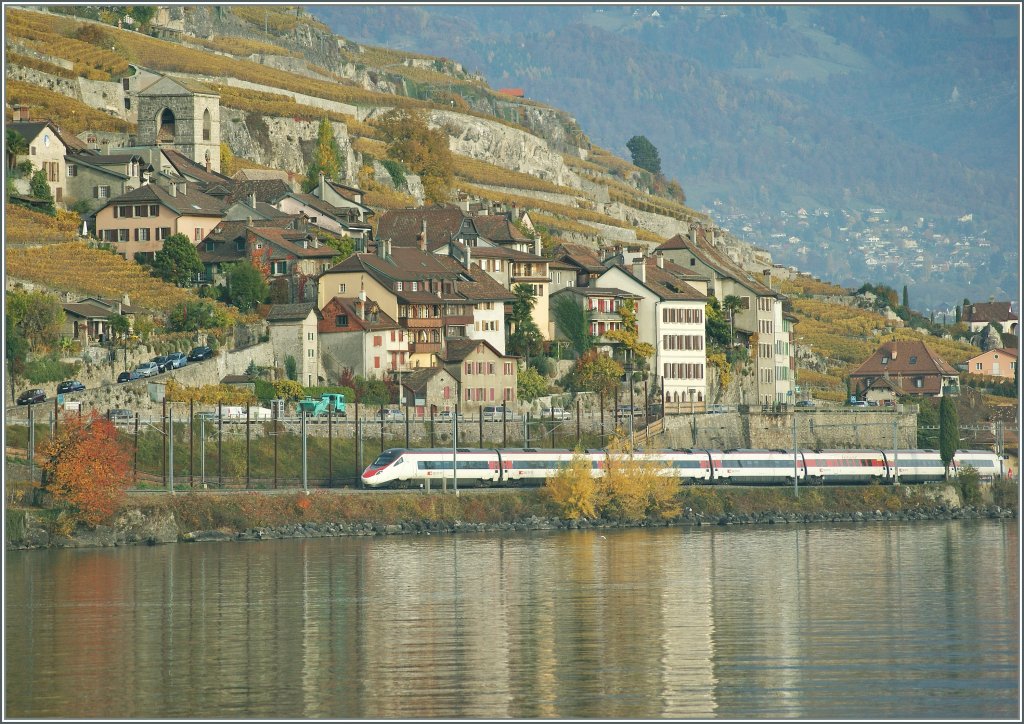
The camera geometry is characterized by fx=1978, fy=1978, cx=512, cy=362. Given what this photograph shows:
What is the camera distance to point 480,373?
356 feet

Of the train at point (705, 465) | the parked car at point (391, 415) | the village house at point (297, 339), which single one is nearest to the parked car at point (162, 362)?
the village house at point (297, 339)

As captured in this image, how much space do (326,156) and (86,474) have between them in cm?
7275

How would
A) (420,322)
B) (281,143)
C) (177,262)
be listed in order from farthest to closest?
1. (281,143)
2. (177,262)
3. (420,322)

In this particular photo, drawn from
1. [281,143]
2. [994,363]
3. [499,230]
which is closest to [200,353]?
[499,230]

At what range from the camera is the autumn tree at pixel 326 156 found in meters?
148

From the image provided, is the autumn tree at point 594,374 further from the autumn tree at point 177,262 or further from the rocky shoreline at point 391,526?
the autumn tree at point 177,262

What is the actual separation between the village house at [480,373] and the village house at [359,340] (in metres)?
2.84

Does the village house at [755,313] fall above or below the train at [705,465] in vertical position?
above

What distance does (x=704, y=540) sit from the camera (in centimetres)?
8712

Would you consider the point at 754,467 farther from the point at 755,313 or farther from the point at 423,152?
the point at 423,152

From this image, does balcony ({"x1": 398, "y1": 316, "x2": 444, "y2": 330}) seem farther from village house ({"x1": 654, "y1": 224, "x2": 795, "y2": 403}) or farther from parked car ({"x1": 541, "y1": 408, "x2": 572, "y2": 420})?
village house ({"x1": 654, "y1": 224, "x2": 795, "y2": 403})

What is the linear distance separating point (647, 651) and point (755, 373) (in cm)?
7466

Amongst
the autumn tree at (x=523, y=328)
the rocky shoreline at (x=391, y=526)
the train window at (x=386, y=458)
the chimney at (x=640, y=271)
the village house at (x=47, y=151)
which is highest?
the village house at (x=47, y=151)

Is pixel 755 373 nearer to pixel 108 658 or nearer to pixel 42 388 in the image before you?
pixel 42 388
